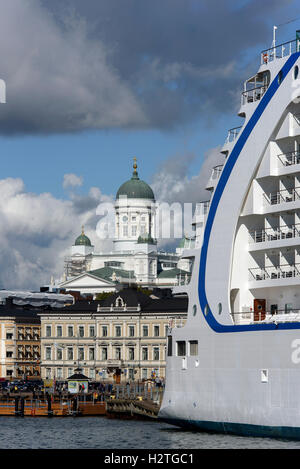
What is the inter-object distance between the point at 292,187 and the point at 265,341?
21.2 feet

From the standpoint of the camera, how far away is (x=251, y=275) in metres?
47.0

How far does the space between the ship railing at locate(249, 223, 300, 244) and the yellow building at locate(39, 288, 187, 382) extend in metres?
76.1

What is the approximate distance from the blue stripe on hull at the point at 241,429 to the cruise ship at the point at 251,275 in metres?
0.05

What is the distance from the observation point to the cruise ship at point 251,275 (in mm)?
43594

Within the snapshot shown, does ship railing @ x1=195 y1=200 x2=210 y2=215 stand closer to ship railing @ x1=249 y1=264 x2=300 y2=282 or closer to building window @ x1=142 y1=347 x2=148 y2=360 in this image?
ship railing @ x1=249 y1=264 x2=300 y2=282

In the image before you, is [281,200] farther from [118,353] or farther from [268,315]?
[118,353]

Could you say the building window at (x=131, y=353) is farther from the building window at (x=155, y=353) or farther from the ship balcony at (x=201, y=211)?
the ship balcony at (x=201, y=211)

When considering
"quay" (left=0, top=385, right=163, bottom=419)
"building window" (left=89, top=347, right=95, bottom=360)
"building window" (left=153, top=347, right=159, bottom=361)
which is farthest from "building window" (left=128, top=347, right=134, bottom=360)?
"quay" (left=0, top=385, right=163, bottom=419)

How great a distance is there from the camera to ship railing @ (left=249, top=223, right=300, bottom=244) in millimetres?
44781

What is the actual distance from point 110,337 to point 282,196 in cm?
8349

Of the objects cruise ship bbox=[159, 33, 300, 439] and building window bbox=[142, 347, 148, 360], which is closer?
cruise ship bbox=[159, 33, 300, 439]

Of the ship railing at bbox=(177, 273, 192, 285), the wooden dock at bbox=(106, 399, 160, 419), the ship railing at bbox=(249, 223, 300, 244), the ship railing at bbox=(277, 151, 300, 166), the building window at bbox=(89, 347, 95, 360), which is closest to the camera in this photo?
the ship railing at bbox=(249, 223, 300, 244)

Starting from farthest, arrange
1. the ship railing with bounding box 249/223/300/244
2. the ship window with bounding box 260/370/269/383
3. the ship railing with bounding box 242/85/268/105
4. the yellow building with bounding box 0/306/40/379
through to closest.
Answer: the yellow building with bounding box 0/306/40/379, the ship railing with bounding box 242/85/268/105, the ship railing with bounding box 249/223/300/244, the ship window with bounding box 260/370/269/383

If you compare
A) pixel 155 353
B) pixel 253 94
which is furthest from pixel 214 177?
pixel 155 353
